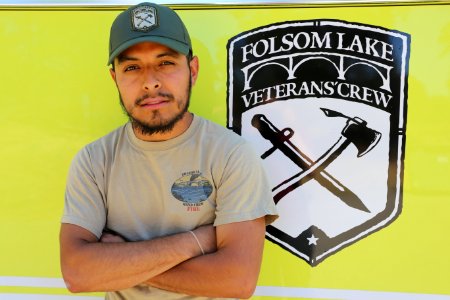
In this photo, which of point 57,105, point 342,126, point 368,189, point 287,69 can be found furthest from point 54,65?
point 368,189

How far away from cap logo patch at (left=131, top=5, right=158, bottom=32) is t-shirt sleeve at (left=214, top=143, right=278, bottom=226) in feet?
1.63

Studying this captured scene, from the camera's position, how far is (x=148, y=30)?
1.43 meters

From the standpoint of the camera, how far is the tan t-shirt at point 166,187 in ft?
4.64

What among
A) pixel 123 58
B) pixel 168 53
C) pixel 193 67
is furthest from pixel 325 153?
pixel 123 58

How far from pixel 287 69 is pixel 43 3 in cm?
104

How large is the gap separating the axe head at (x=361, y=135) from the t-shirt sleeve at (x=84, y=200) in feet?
3.16

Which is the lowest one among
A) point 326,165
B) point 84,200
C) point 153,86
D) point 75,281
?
point 75,281

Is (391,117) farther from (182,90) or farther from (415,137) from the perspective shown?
(182,90)

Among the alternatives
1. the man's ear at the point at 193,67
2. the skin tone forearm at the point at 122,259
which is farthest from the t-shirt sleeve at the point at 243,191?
the man's ear at the point at 193,67

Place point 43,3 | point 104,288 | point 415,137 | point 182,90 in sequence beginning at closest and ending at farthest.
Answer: point 104,288, point 182,90, point 415,137, point 43,3

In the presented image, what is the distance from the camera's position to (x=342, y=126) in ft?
5.65

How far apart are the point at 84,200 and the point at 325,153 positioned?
0.92 meters

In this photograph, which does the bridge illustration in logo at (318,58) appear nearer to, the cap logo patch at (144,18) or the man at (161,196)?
the man at (161,196)

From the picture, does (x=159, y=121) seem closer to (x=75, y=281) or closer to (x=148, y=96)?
(x=148, y=96)
